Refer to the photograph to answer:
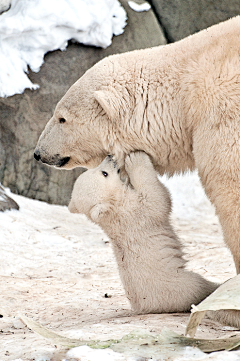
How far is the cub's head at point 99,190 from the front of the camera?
3.84 metres

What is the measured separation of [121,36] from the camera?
9.12 metres

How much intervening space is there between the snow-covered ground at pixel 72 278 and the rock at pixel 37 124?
0.46m

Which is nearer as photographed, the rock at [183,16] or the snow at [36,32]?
the snow at [36,32]

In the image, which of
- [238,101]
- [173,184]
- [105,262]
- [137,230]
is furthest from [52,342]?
[173,184]

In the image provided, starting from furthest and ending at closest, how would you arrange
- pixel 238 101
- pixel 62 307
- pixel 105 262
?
pixel 105 262, pixel 62 307, pixel 238 101

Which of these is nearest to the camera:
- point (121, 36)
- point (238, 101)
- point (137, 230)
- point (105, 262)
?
point (238, 101)

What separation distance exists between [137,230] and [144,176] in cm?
43

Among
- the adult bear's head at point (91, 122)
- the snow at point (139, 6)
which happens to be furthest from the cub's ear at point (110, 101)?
the snow at point (139, 6)

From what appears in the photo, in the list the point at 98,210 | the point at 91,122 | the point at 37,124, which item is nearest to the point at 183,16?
the point at 37,124

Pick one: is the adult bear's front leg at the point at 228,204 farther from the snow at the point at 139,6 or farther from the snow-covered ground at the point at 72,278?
the snow at the point at 139,6

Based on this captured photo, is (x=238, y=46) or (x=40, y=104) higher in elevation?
(x=238, y=46)

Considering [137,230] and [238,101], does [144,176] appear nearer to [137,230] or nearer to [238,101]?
[137,230]

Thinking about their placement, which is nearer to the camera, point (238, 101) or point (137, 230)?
point (238, 101)

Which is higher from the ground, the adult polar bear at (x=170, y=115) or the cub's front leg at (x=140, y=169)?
the adult polar bear at (x=170, y=115)
